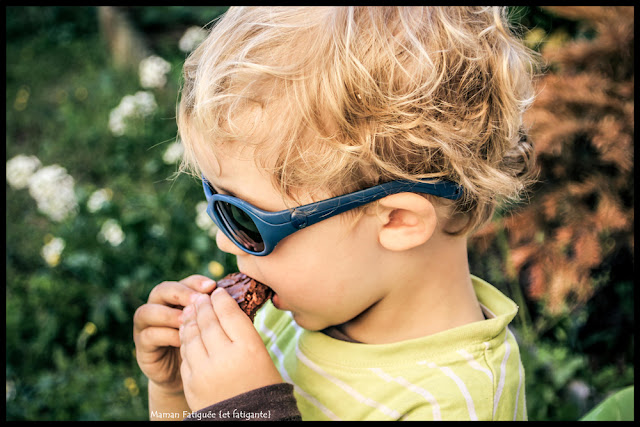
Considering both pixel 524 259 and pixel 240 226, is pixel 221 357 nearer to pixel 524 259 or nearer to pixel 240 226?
pixel 240 226

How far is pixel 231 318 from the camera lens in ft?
4.61

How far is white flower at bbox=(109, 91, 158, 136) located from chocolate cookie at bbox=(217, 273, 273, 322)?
2.89 meters

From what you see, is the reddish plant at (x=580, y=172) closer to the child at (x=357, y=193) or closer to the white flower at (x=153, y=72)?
the child at (x=357, y=193)

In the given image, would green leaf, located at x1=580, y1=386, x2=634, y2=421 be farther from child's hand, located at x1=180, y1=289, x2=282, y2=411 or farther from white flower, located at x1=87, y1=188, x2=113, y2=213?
white flower, located at x1=87, y1=188, x2=113, y2=213

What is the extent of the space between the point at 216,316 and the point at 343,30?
79 centimetres

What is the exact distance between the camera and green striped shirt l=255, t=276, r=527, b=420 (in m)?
1.29

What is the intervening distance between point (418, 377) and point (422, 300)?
0.22 m

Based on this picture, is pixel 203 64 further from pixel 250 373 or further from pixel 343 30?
pixel 250 373

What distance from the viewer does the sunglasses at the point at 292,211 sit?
4.27 feet

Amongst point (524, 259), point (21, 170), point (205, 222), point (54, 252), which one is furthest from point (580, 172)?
point (21, 170)

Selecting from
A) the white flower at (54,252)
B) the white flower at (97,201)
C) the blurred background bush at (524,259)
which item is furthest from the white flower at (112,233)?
the white flower at (54,252)

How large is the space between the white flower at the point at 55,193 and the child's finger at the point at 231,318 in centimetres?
223

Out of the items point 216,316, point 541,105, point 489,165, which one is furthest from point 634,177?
point 216,316
